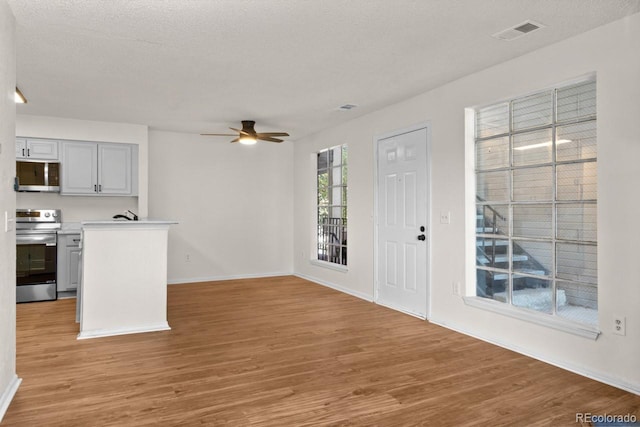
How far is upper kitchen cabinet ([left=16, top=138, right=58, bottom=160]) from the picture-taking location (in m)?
5.71

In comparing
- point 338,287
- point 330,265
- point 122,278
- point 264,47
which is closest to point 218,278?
point 330,265

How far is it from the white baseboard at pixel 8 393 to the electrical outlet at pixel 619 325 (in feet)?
12.8

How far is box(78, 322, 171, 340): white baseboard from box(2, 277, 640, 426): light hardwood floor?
100mm

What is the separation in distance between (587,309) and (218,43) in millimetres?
3493

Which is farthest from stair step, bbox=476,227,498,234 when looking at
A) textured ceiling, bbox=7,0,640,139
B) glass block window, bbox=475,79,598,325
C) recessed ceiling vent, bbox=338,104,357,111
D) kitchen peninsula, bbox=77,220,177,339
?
kitchen peninsula, bbox=77,220,177,339

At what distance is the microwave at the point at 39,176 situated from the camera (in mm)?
5695

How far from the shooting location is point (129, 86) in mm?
4453

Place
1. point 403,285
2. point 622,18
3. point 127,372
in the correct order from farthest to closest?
point 403,285 < point 127,372 < point 622,18

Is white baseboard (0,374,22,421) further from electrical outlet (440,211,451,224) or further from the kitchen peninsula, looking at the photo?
electrical outlet (440,211,451,224)

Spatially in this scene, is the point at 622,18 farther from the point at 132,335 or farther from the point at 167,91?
the point at 132,335

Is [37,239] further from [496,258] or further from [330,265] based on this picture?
[496,258]

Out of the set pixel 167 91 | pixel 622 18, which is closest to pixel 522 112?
pixel 622 18

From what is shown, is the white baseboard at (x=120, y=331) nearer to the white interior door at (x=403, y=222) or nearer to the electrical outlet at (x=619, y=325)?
the white interior door at (x=403, y=222)

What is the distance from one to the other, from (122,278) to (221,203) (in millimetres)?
3297
